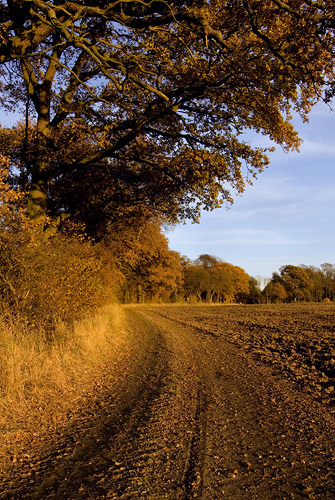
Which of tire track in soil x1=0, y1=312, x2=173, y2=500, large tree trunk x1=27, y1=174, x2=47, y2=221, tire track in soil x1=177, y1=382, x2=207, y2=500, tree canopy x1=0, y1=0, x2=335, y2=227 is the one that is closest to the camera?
tire track in soil x1=177, y1=382, x2=207, y2=500

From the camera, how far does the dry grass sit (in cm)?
428

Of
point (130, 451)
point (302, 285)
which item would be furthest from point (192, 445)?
point (302, 285)

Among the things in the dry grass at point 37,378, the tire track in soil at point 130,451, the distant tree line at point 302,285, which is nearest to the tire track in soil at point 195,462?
the tire track in soil at point 130,451

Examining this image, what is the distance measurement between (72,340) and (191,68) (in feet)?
24.9

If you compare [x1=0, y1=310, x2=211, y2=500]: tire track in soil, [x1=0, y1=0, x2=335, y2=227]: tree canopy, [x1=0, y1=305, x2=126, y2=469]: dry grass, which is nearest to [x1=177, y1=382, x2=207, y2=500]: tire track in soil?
[x1=0, y1=310, x2=211, y2=500]: tire track in soil

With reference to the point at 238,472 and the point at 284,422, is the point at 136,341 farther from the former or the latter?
the point at 238,472

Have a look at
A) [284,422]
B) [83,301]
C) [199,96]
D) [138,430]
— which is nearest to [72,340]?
[83,301]

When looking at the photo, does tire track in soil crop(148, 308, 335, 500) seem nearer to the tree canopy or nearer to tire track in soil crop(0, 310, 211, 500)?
tire track in soil crop(0, 310, 211, 500)

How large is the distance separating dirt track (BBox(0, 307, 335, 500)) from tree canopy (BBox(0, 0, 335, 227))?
6.41 m

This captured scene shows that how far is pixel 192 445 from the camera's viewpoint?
3.63 metres

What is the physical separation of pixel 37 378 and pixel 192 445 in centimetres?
301

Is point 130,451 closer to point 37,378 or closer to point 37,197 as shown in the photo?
point 37,378

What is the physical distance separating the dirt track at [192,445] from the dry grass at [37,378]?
37cm

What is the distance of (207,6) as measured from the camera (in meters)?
7.78
